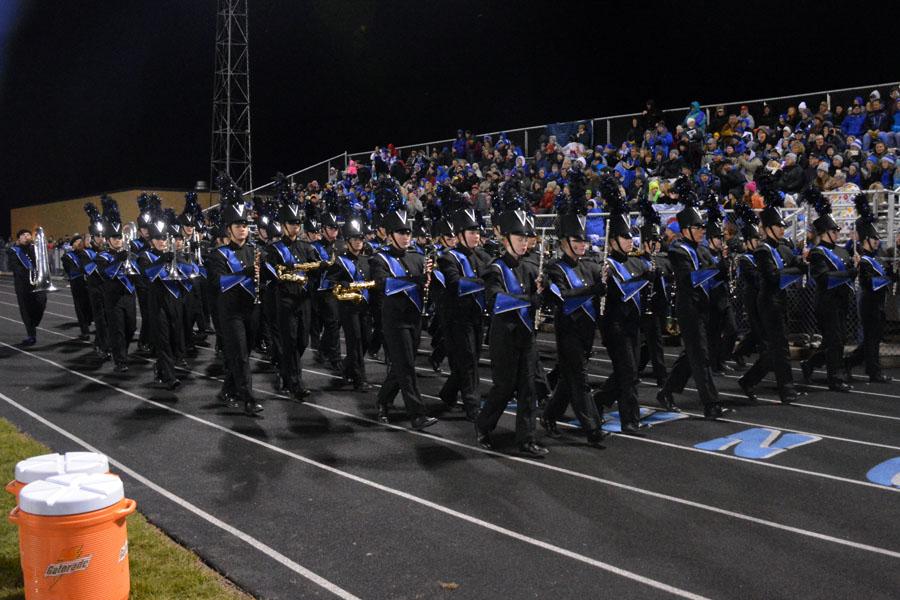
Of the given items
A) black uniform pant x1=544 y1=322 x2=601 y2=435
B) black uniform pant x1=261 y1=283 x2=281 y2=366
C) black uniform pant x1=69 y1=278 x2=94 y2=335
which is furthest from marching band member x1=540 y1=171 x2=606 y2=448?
black uniform pant x1=69 y1=278 x2=94 y2=335

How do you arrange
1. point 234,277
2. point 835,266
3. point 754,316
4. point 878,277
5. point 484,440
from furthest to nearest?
point 878,277
point 835,266
point 754,316
point 234,277
point 484,440

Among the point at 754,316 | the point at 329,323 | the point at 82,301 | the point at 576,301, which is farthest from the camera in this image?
the point at 82,301

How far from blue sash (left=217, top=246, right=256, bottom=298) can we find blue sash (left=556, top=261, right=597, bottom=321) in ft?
11.6

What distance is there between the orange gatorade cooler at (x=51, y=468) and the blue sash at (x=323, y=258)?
21.2ft

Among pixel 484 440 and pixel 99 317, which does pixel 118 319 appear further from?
pixel 484 440

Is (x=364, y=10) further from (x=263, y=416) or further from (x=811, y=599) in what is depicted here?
(x=811, y=599)

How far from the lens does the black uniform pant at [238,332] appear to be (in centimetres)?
885

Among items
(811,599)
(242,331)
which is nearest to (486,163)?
(242,331)

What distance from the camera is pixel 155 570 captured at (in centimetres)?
472

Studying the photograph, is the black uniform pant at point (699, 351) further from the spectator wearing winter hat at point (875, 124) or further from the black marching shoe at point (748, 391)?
the spectator wearing winter hat at point (875, 124)

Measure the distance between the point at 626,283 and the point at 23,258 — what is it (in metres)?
11.9

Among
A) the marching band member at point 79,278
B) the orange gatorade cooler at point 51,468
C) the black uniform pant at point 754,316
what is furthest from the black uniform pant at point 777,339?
the marching band member at point 79,278

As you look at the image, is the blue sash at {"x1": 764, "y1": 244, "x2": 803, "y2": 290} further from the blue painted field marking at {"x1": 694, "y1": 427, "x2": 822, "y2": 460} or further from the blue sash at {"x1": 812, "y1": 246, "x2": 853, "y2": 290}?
the blue painted field marking at {"x1": 694, "y1": 427, "x2": 822, "y2": 460}

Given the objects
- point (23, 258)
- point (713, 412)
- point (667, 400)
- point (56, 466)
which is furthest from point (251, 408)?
point (23, 258)
